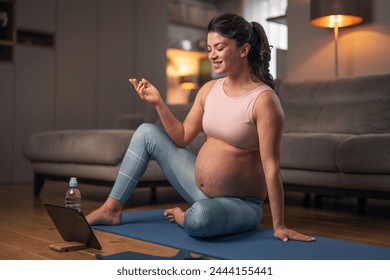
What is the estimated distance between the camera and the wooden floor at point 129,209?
1754 millimetres

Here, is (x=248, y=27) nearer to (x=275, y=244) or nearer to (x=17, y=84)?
(x=275, y=244)

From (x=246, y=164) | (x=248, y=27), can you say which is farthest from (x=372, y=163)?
(x=248, y=27)

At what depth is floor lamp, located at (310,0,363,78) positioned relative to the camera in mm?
3793

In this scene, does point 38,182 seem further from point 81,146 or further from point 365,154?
point 365,154

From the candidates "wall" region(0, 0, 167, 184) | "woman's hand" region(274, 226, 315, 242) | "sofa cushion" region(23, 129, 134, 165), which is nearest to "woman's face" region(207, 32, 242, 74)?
"woman's hand" region(274, 226, 315, 242)

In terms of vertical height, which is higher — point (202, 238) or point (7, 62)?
point (7, 62)

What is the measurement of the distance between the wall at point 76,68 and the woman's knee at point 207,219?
355 cm

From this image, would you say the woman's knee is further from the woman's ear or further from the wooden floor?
the woman's ear

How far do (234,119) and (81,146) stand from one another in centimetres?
161

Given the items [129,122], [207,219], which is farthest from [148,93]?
[129,122]

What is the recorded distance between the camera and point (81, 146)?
3262 mm

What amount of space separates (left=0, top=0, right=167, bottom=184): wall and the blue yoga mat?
3203 millimetres
